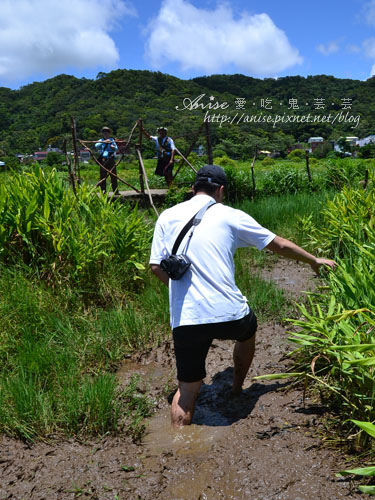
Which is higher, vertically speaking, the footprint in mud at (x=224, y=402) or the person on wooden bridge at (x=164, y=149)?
the person on wooden bridge at (x=164, y=149)

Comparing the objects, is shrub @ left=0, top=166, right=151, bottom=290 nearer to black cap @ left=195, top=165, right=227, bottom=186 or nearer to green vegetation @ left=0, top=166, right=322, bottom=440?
green vegetation @ left=0, top=166, right=322, bottom=440

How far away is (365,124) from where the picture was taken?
8531 cm

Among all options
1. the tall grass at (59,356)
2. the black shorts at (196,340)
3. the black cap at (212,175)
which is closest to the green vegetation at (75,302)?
the tall grass at (59,356)

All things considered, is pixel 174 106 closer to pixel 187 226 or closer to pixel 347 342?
pixel 187 226

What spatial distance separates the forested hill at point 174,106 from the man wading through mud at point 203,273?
47.2 m

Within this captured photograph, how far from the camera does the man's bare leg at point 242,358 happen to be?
2.96 m

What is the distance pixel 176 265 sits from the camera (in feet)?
8.30

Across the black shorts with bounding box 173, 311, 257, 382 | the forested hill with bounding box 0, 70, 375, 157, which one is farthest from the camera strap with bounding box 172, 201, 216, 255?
the forested hill with bounding box 0, 70, 375, 157

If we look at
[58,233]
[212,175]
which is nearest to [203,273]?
[212,175]

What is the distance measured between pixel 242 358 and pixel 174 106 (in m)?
72.8

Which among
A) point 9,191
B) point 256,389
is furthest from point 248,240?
point 9,191

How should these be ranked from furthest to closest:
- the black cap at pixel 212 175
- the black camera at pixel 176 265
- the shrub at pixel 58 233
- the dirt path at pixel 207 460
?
the shrub at pixel 58 233
the black cap at pixel 212 175
the black camera at pixel 176 265
the dirt path at pixel 207 460

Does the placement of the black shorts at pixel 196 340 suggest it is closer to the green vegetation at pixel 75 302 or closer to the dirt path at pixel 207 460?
the dirt path at pixel 207 460

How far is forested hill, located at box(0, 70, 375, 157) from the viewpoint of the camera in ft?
189
